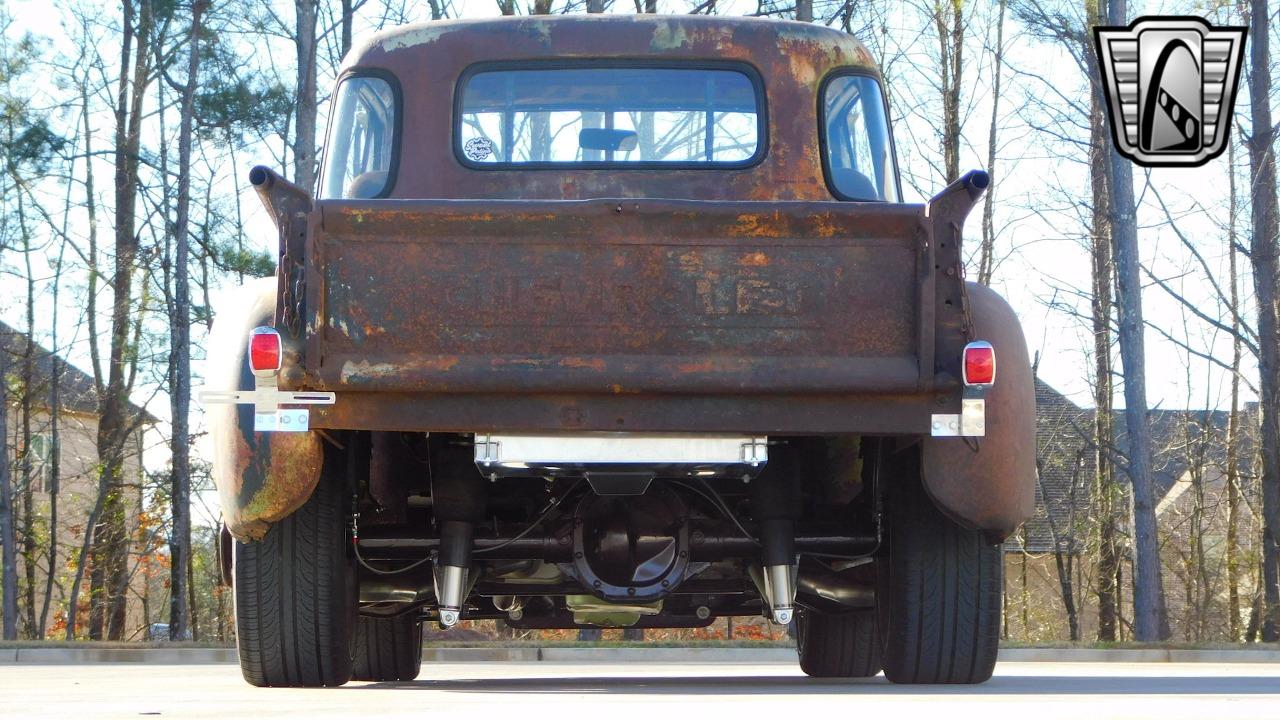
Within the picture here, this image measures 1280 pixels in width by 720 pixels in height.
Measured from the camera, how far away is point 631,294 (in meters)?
5.15

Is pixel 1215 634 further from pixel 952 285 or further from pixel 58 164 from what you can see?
pixel 952 285

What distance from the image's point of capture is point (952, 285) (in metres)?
5.14

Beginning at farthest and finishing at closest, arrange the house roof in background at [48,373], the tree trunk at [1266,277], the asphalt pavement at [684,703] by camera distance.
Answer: the house roof in background at [48,373]
the tree trunk at [1266,277]
the asphalt pavement at [684,703]

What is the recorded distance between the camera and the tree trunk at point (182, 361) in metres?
24.0

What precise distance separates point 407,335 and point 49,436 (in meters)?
29.5

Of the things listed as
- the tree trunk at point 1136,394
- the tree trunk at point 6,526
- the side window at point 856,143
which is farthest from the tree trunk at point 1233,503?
the side window at point 856,143

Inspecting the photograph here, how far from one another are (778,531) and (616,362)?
1.06 metres

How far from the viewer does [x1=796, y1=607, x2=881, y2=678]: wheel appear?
795 centimetres

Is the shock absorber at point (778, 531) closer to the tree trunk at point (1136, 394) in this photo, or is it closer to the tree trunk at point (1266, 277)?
the tree trunk at point (1136, 394)

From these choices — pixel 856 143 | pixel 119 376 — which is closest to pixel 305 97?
pixel 119 376

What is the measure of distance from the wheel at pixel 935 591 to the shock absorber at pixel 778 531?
35 centimetres

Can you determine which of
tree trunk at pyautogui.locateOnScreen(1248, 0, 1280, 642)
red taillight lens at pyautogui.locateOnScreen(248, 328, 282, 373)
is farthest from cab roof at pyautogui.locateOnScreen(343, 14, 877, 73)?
tree trunk at pyautogui.locateOnScreen(1248, 0, 1280, 642)

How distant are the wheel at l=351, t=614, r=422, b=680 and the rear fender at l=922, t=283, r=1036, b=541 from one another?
3164mm

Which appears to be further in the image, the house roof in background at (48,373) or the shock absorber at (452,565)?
the house roof in background at (48,373)
